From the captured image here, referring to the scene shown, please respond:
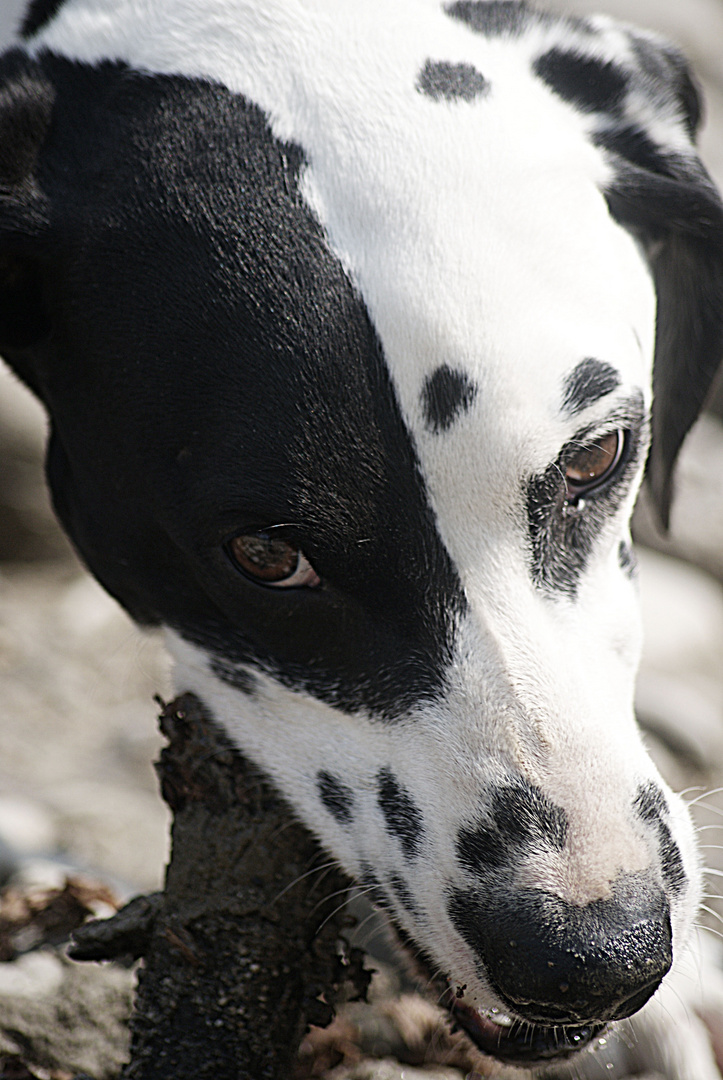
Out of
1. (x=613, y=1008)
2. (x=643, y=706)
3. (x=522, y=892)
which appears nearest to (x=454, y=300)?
(x=522, y=892)

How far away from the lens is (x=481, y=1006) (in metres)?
1.84

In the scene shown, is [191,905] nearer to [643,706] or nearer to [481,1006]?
[481,1006]

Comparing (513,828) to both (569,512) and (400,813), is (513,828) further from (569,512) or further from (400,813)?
(569,512)

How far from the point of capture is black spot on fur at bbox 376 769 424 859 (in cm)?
189

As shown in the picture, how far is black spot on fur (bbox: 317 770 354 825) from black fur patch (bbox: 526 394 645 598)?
0.49 metres

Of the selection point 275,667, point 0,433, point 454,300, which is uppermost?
point 454,300

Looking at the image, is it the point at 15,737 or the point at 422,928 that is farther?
the point at 15,737

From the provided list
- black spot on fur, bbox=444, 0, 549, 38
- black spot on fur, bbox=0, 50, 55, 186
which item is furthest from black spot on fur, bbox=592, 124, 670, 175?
black spot on fur, bbox=0, 50, 55, 186

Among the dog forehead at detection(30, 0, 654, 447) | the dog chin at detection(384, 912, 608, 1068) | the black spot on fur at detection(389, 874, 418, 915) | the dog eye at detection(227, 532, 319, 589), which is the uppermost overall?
the dog forehead at detection(30, 0, 654, 447)

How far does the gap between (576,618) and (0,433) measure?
3.18 meters

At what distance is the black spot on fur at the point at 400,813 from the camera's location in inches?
74.4

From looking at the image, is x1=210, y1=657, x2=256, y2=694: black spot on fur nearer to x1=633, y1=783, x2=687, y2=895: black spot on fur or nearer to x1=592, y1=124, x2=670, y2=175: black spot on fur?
x1=633, y1=783, x2=687, y2=895: black spot on fur

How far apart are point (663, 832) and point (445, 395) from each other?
76 centimetres

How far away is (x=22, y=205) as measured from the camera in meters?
1.99
